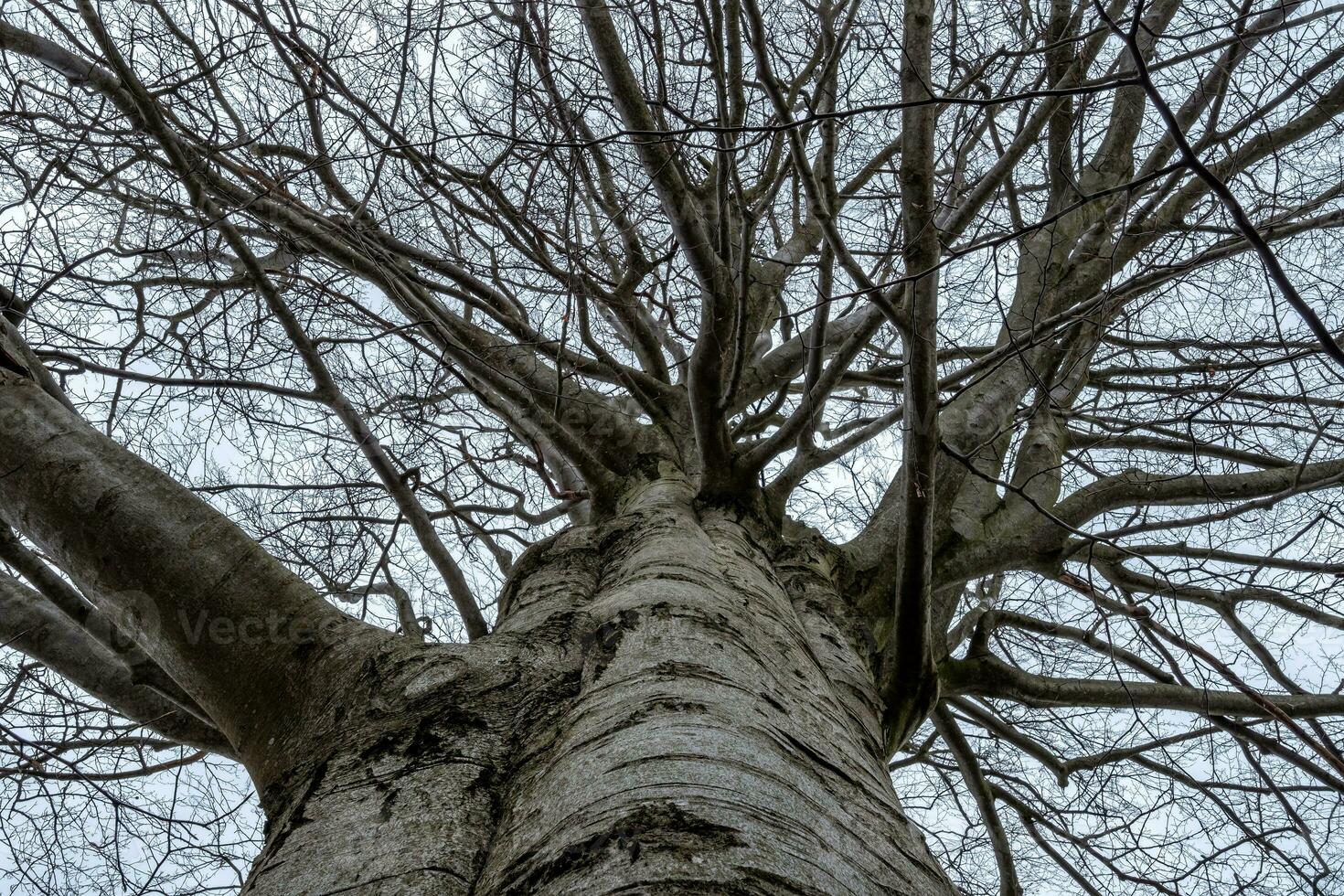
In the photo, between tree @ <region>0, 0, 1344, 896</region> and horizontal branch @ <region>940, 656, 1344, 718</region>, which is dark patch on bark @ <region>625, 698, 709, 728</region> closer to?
tree @ <region>0, 0, 1344, 896</region>

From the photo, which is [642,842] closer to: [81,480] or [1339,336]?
[81,480]

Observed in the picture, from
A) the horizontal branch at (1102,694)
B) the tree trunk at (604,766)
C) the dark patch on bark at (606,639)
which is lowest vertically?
the tree trunk at (604,766)

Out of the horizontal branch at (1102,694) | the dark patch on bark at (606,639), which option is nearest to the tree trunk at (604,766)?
the dark patch on bark at (606,639)

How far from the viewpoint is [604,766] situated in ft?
3.38

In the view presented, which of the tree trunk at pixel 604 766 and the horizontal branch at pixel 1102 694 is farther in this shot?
the horizontal branch at pixel 1102 694

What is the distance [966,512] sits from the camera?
9.42 ft

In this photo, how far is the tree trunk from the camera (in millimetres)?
878

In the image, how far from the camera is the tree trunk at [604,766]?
88 centimetres

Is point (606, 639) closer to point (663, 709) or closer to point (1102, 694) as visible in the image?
point (663, 709)

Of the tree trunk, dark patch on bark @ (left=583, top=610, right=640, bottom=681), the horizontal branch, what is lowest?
the tree trunk

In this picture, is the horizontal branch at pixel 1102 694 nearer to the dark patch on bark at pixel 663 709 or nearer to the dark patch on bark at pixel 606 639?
the dark patch on bark at pixel 606 639

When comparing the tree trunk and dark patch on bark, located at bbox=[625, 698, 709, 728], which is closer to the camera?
the tree trunk

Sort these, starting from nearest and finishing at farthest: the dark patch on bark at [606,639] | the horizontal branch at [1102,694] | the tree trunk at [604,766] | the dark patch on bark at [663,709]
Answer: the tree trunk at [604,766]
the dark patch on bark at [663,709]
the dark patch on bark at [606,639]
the horizontal branch at [1102,694]

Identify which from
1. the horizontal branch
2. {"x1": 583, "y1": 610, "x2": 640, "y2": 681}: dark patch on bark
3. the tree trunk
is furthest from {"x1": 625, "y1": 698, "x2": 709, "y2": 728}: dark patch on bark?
the horizontal branch
